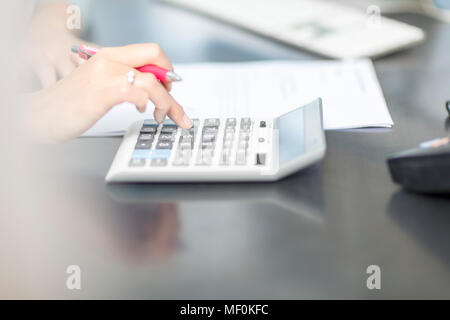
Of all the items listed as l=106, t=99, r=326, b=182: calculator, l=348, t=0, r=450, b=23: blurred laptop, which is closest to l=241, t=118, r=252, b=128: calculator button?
l=106, t=99, r=326, b=182: calculator

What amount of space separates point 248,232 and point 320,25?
0.63 m

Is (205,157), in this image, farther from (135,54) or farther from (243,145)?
(135,54)

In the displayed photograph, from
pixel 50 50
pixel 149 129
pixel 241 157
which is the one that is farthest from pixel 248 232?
pixel 50 50

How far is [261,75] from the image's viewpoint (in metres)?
0.86

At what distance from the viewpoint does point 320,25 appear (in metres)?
1.02

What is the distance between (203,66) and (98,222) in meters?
0.46

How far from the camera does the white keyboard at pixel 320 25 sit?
937mm

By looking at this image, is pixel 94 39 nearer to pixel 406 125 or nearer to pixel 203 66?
pixel 203 66

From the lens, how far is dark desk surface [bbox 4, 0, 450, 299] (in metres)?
0.44

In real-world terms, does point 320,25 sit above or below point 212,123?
above

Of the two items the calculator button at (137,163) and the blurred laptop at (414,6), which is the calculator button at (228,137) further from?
the blurred laptop at (414,6)

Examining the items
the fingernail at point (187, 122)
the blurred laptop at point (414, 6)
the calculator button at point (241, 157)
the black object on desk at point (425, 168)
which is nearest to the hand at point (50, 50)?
the fingernail at point (187, 122)
